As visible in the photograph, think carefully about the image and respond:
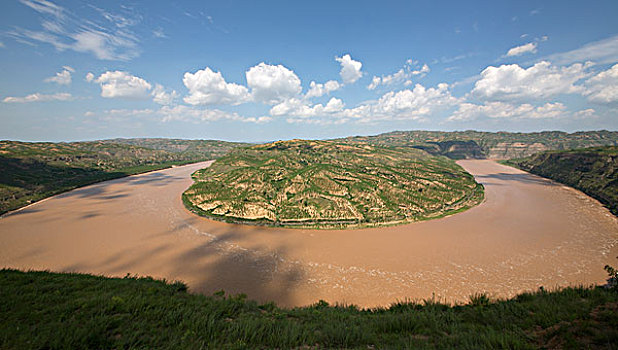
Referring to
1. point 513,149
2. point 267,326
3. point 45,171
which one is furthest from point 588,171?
point 45,171

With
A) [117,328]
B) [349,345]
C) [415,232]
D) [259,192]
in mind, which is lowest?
[415,232]

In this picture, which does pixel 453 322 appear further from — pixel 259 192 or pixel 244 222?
pixel 259 192

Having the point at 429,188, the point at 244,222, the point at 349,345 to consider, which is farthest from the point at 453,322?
the point at 429,188

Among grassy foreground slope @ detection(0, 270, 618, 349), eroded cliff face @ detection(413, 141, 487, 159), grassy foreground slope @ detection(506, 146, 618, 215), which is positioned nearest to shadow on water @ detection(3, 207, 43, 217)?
grassy foreground slope @ detection(0, 270, 618, 349)

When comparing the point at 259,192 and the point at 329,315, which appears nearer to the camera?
the point at 329,315

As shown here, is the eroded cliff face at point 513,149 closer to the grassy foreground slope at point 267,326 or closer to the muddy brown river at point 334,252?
the muddy brown river at point 334,252

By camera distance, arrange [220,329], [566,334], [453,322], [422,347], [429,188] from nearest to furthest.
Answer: [566,334] < [422,347] < [220,329] < [453,322] < [429,188]

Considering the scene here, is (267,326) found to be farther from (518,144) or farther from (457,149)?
(518,144)

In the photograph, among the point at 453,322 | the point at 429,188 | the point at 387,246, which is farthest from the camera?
the point at 429,188
